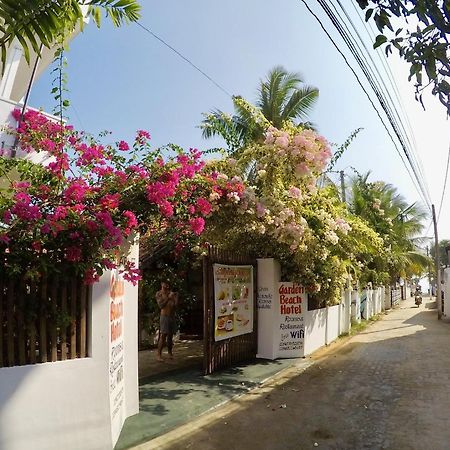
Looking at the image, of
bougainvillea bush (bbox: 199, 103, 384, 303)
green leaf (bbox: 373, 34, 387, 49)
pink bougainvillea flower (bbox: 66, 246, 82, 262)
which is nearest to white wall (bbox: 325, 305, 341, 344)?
bougainvillea bush (bbox: 199, 103, 384, 303)

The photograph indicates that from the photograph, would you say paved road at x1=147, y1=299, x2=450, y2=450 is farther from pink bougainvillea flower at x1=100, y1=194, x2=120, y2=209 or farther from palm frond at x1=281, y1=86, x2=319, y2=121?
palm frond at x1=281, y1=86, x2=319, y2=121

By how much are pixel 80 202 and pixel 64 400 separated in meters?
1.94

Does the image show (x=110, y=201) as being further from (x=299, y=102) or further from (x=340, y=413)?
(x=299, y=102)

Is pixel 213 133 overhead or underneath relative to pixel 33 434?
overhead

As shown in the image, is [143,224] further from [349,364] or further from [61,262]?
[349,364]

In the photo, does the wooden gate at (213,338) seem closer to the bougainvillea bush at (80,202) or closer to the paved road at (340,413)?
the paved road at (340,413)

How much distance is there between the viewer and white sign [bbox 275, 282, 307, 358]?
402 inches

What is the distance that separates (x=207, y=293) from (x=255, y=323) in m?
2.32

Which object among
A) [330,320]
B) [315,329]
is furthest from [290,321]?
[330,320]

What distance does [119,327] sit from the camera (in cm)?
539

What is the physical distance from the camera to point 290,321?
10352 mm

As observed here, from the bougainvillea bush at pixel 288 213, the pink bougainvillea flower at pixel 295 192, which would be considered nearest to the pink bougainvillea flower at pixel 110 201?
the bougainvillea bush at pixel 288 213

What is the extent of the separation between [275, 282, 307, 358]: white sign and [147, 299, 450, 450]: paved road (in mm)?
652

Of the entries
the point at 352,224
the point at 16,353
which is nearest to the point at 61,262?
the point at 16,353
